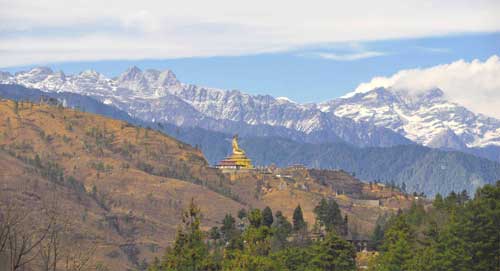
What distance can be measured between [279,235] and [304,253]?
39.8 metres

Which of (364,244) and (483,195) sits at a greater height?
(483,195)

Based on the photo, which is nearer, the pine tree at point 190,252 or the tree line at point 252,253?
the pine tree at point 190,252

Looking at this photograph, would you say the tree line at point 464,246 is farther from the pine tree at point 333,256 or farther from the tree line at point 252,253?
the tree line at point 252,253

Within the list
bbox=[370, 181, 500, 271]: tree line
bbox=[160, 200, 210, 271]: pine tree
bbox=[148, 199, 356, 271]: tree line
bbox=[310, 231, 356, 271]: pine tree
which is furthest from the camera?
bbox=[310, 231, 356, 271]: pine tree

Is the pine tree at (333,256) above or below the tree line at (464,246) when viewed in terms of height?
below

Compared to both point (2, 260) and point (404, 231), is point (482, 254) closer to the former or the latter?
point (404, 231)

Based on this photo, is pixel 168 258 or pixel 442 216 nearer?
pixel 168 258

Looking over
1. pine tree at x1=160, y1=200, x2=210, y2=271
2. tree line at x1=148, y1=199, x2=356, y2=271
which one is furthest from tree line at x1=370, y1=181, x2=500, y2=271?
pine tree at x1=160, y1=200, x2=210, y2=271

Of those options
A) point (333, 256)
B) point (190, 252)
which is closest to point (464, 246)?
point (333, 256)

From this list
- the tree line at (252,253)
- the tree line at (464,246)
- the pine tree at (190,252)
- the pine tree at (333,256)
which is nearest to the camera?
the tree line at (464,246)

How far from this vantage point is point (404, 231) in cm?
12600

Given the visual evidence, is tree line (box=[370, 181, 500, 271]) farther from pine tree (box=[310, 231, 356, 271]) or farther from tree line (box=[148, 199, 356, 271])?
tree line (box=[148, 199, 356, 271])

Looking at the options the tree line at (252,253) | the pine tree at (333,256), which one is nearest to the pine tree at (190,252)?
the tree line at (252,253)

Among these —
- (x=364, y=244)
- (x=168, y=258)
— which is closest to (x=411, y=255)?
(x=168, y=258)
